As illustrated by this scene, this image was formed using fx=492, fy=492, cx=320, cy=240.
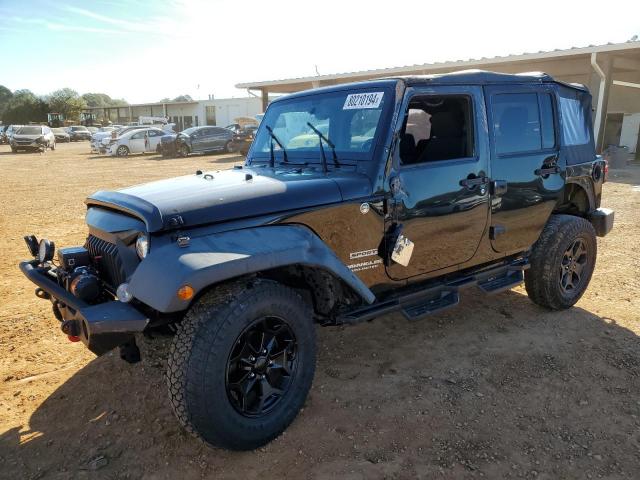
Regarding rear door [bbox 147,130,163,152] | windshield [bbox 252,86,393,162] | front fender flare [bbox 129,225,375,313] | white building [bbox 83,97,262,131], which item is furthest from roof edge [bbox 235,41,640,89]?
white building [bbox 83,97,262,131]

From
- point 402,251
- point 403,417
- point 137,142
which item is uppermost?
point 137,142

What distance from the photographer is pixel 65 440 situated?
283 cm

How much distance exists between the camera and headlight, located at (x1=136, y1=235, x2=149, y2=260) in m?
2.59

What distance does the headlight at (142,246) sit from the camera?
2.59m

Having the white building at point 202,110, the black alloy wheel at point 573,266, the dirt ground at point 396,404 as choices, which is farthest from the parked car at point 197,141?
the black alloy wheel at point 573,266

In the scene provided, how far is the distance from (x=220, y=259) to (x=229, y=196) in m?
0.48

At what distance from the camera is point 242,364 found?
2.69 metres

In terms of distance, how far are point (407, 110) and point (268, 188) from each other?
3.55 ft

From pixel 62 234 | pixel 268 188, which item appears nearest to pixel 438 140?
pixel 268 188

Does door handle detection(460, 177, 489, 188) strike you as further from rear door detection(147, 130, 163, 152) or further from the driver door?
rear door detection(147, 130, 163, 152)

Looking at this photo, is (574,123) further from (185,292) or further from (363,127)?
(185,292)

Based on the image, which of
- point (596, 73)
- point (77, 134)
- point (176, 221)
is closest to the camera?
point (176, 221)

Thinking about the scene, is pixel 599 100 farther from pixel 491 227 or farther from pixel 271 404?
pixel 271 404

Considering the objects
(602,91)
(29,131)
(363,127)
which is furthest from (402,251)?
(29,131)
